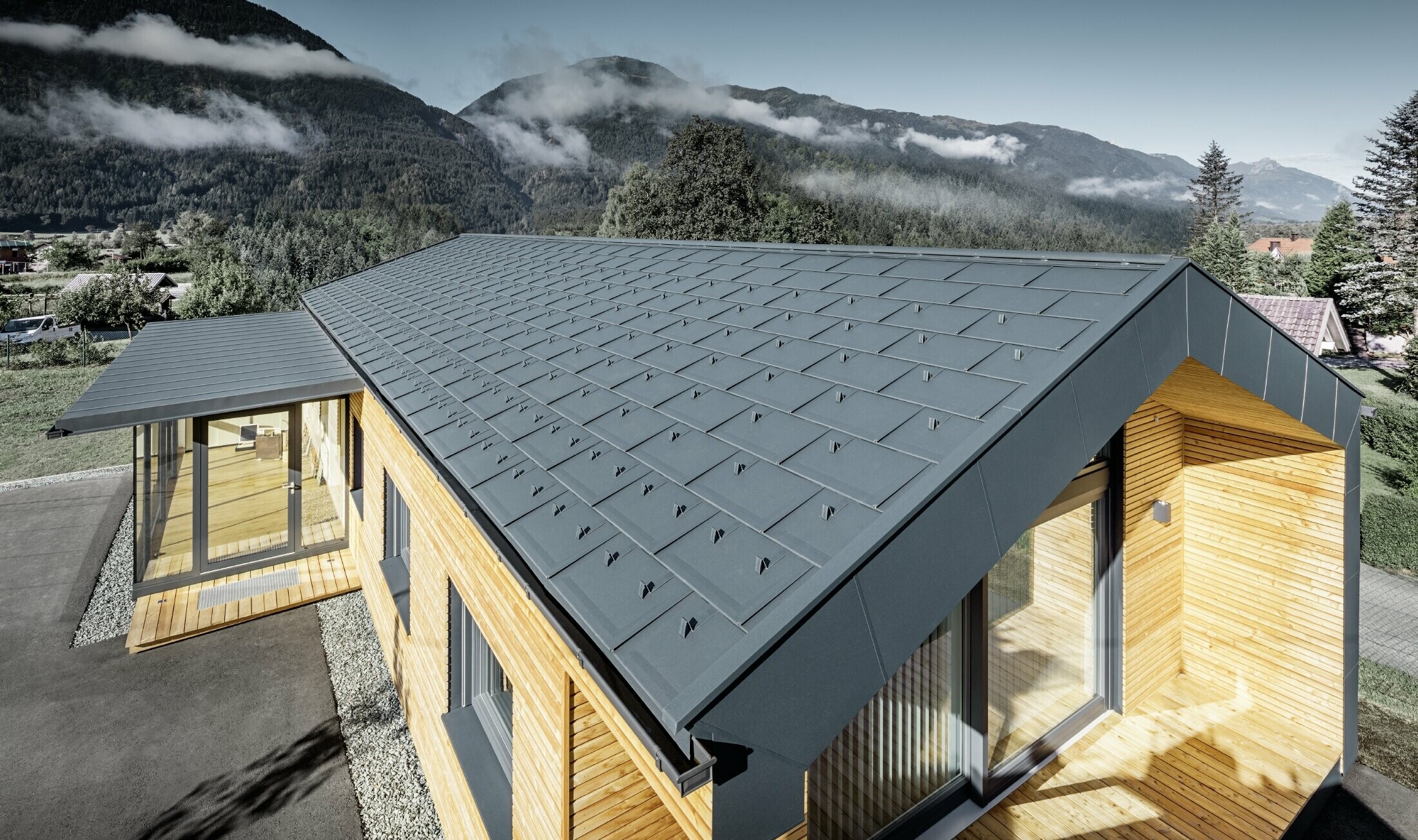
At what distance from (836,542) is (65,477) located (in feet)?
60.4

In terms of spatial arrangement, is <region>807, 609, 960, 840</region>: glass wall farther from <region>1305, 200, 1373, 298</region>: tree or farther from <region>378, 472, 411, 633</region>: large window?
<region>1305, 200, 1373, 298</region>: tree

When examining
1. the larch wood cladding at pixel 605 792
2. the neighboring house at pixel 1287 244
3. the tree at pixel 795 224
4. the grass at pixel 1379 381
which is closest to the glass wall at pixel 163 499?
the larch wood cladding at pixel 605 792

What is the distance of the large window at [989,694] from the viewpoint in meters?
3.91

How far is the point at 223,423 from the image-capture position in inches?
336

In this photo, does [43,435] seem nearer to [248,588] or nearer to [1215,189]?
[248,588]

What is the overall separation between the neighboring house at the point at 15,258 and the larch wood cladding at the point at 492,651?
83788 mm

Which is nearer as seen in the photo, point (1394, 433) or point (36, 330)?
point (1394, 433)

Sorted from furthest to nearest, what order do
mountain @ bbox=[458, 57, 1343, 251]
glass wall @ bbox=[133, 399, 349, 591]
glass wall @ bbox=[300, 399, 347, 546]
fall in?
mountain @ bbox=[458, 57, 1343, 251] < glass wall @ bbox=[300, 399, 347, 546] < glass wall @ bbox=[133, 399, 349, 591]

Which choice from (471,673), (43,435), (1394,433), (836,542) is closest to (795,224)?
(1394,433)

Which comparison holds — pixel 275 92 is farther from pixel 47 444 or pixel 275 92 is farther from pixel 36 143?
pixel 47 444

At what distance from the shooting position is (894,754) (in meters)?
4.11

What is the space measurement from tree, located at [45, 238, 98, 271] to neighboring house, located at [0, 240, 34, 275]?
3.68 meters

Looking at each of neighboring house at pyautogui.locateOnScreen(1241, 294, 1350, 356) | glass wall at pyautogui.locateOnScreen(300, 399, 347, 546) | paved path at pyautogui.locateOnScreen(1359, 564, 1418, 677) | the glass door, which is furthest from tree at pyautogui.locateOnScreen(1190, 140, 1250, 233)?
the glass door

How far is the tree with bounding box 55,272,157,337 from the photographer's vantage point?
32094 mm
